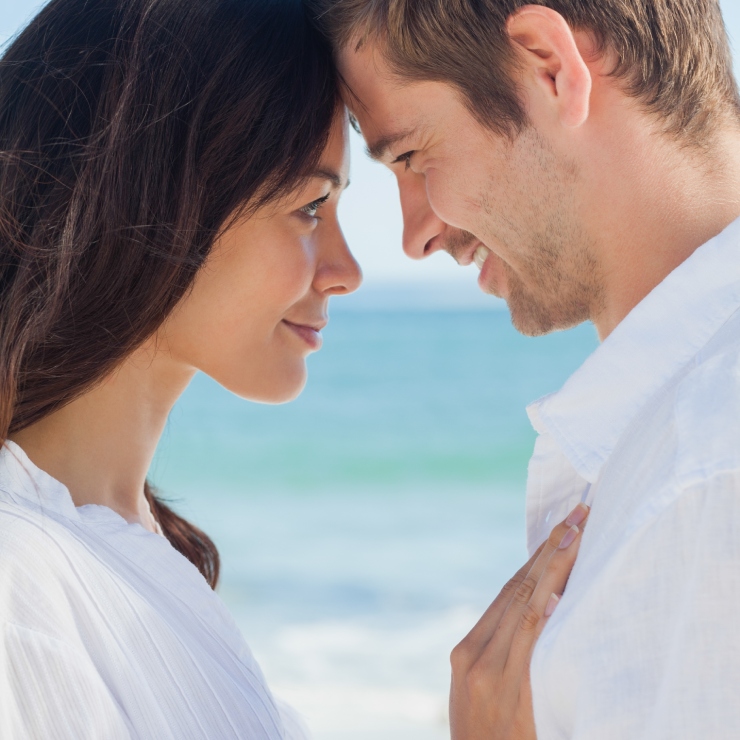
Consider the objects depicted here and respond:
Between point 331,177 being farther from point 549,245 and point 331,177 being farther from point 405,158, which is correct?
point 549,245

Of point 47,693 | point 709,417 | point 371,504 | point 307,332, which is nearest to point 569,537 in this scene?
point 709,417

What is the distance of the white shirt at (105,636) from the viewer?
1.41 m

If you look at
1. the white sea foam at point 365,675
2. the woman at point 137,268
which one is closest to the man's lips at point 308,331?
the woman at point 137,268

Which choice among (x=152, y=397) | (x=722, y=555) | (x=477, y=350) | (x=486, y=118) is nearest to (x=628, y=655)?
(x=722, y=555)

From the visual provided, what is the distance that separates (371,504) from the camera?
41.9 ft

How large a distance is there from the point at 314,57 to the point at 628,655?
153cm

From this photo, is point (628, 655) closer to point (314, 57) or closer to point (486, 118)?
point (486, 118)

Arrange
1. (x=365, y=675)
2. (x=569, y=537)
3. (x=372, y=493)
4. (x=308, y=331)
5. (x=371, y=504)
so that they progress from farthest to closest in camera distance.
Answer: (x=372, y=493) < (x=371, y=504) < (x=365, y=675) < (x=308, y=331) < (x=569, y=537)

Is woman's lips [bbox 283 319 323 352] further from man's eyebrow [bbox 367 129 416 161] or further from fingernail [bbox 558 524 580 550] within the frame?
fingernail [bbox 558 524 580 550]

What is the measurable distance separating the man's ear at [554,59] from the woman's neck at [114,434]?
1013 millimetres

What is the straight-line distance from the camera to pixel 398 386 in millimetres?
19406

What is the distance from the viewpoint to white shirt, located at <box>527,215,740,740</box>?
3.30ft

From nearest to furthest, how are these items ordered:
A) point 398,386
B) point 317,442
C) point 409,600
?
point 409,600, point 317,442, point 398,386

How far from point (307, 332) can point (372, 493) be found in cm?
1118
